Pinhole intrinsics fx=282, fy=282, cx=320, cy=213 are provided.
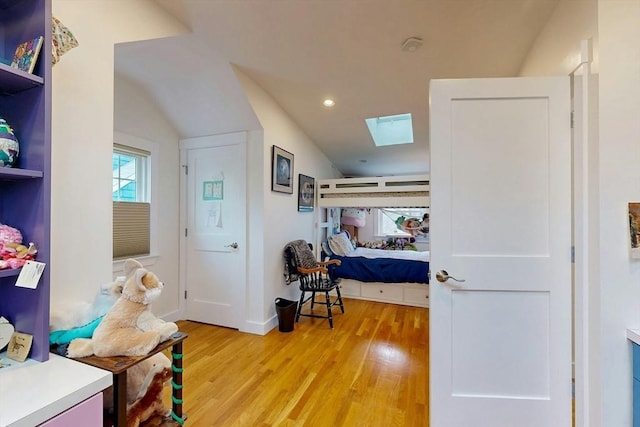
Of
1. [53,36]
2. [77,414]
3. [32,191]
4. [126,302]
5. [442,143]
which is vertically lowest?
[77,414]

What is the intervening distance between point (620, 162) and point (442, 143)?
680mm

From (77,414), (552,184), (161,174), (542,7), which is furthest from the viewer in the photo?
(161,174)

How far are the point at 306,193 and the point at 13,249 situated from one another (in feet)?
10.2

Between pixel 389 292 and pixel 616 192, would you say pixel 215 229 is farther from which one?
pixel 616 192

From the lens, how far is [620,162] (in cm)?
114

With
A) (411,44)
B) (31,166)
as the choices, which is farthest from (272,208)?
(31,166)

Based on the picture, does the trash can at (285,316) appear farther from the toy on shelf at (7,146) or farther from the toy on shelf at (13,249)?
the toy on shelf at (7,146)

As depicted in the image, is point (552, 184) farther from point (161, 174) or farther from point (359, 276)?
point (161, 174)

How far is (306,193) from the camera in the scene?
3861 millimetres

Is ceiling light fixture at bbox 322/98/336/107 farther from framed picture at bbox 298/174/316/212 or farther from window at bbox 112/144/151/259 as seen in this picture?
window at bbox 112/144/151/259

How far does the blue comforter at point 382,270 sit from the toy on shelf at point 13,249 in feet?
11.1

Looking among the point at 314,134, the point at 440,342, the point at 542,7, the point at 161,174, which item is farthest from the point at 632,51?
the point at 161,174

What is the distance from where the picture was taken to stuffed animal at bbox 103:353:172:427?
1041 millimetres

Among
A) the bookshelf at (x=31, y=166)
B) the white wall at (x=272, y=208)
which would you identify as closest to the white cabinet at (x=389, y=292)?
the white wall at (x=272, y=208)
